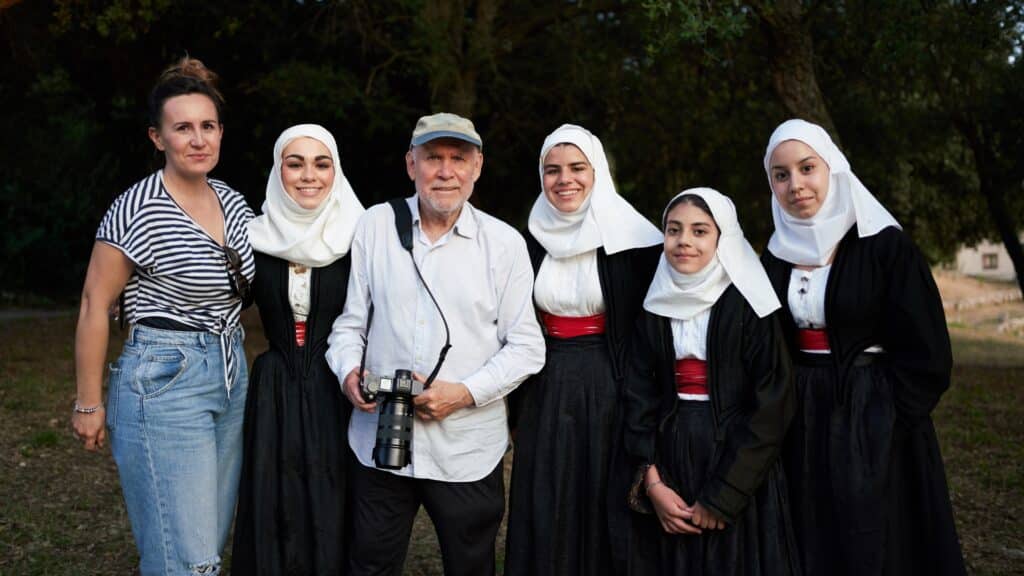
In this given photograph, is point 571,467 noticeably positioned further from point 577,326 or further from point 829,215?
point 829,215

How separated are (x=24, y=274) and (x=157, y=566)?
800 inches

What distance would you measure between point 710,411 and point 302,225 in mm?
1728

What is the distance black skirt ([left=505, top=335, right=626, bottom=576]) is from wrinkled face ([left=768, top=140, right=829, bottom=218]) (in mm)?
973

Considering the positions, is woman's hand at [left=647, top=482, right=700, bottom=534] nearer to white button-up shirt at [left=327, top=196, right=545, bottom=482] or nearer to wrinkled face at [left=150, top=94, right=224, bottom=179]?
white button-up shirt at [left=327, top=196, right=545, bottom=482]

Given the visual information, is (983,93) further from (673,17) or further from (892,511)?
(892,511)

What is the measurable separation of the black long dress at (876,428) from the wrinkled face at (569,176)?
40.6 inches

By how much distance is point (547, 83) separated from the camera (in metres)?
11.9

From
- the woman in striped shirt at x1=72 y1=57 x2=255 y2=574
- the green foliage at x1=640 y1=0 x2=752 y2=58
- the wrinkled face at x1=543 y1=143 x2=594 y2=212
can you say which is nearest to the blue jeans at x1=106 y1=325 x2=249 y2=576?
the woman in striped shirt at x1=72 y1=57 x2=255 y2=574

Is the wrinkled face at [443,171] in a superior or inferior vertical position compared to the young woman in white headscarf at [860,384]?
superior

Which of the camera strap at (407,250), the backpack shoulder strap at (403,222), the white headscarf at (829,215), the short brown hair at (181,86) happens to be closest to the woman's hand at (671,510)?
the camera strap at (407,250)

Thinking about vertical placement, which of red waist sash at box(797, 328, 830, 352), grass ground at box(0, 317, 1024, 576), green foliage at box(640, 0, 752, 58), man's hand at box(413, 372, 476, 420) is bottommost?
grass ground at box(0, 317, 1024, 576)

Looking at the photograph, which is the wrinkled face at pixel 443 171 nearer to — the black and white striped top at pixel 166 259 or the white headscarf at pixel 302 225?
the white headscarf at pixel 302 225

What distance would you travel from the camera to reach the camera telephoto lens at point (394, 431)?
327cm

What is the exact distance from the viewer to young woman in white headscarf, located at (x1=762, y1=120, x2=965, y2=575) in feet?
11.6
